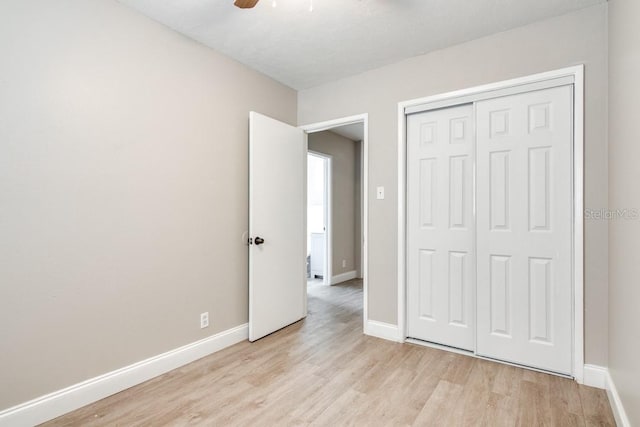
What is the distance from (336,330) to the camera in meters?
3.18

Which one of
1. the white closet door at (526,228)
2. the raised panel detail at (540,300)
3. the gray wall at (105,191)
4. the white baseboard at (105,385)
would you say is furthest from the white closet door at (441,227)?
the white baseboard at (105,385)

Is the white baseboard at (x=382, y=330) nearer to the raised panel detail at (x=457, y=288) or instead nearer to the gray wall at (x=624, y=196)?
the raised panel detail at (x=457, y=288)

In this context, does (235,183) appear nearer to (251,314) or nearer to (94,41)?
(251,314)

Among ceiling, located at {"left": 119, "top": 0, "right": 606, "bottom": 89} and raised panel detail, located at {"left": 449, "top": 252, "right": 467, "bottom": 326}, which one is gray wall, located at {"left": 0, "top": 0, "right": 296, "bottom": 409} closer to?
ceiling, located at {"left": 119, "top": 0, "right": 606, "bottom": 89}

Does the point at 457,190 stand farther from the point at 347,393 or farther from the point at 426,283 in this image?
the point at 347,393

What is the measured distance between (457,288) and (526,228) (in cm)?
70

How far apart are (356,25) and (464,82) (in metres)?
0.97

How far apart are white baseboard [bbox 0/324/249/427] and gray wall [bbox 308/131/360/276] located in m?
2.92

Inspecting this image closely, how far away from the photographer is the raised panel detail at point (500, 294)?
2418mm

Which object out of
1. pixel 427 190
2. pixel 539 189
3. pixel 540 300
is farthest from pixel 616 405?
pixel 427 190

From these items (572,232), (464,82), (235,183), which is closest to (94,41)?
(235,183)

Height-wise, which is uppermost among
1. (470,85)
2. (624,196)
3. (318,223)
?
(470,85)

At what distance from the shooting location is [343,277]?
552cm

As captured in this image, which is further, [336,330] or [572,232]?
[336,330]
